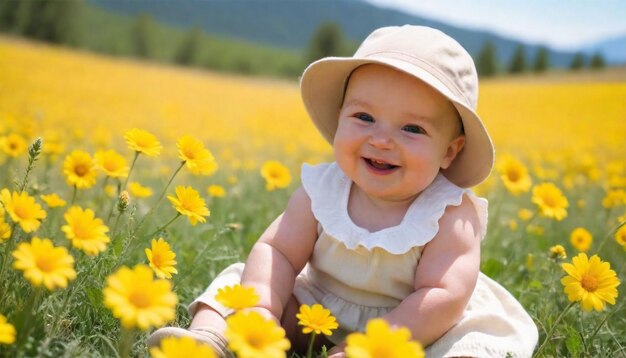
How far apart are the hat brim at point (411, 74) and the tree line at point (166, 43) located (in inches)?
1922

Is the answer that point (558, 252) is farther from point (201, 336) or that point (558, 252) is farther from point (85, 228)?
point (85, 228)

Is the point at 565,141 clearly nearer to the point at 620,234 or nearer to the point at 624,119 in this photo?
the point at 624,119

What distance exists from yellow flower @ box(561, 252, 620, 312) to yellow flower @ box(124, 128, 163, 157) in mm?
1303

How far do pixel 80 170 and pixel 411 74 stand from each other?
1.10m

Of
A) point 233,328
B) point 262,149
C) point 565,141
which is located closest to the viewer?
point 233,328

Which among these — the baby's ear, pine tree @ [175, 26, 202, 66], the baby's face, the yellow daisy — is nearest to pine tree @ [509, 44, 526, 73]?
pine tree @ [175, 26, 202, 66]

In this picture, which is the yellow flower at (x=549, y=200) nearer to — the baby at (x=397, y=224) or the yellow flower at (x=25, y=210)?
the baby at (x=397, y=224)

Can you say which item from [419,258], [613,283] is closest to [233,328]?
[419,258]

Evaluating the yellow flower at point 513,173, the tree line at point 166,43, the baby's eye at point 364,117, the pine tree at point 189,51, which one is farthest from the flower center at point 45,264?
the pine tree at point 189,51

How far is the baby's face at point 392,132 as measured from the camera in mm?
1948

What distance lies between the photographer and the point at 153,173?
15.5 ft

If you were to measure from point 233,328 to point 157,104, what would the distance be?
41.7 ft

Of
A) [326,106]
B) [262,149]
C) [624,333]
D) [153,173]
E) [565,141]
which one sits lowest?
[565,141]

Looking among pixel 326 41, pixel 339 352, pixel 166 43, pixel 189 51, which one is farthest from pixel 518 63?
pixel 339 352
